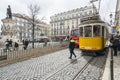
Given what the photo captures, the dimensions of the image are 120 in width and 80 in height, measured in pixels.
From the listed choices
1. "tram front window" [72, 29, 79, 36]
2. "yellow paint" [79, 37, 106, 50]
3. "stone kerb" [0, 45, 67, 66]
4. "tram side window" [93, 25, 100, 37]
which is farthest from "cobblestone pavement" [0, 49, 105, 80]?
"tram front window" [72, 29, 79, 36]

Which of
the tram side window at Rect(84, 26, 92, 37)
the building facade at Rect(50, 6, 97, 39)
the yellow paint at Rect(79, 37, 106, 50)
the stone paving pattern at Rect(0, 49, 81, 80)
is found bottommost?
the stone paving pattern at Rect(0, 49, 81, 80)

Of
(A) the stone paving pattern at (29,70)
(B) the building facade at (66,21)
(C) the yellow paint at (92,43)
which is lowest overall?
(A) the stone paving pattern at (29,70)

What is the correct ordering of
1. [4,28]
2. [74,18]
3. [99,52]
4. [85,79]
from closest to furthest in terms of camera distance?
[85,79] < [99,52] < [4,28] < [74,18]

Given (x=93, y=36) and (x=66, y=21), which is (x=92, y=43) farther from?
(x=66, y=21)

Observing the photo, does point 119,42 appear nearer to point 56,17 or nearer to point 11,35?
point 11,35

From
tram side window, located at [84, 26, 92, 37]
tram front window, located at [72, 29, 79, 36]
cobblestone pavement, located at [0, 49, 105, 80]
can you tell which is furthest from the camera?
tram front window, located at [72, 29, 79, 36]

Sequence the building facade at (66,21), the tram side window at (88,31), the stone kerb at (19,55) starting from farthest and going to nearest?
the building facade at (66,21) < the tram side window at (88,31) < the stone kerb at (19,55)

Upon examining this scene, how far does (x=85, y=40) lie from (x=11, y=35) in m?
26.7

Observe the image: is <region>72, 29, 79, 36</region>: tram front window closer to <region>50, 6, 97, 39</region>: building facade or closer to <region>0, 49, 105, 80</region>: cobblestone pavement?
<region>0, 49, 105, 80</region>: cobblestone pavement

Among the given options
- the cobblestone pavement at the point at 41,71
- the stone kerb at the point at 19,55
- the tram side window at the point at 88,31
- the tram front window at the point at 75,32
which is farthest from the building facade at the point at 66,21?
the cobblestone pavement at the point at 41,71

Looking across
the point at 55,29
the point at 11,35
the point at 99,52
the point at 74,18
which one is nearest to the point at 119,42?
the point at 99,52

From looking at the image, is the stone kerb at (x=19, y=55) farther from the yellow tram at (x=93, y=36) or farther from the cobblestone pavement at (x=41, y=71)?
the yellow tram at (x=93, y=36)

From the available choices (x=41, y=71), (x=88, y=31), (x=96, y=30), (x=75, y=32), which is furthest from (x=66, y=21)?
(x=41, y=71)

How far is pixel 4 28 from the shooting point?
37.8 metres
